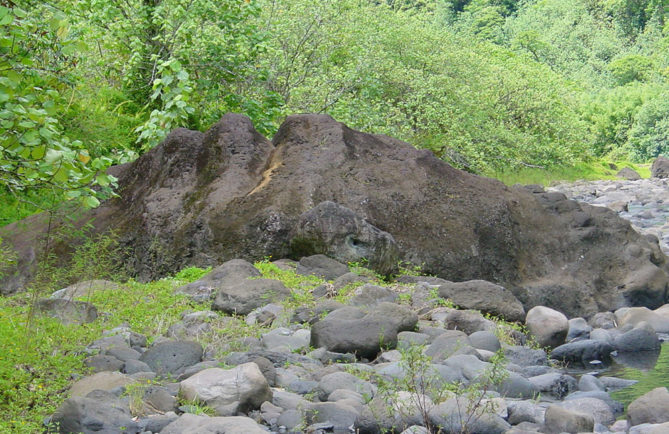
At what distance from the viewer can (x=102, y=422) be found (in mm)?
5156

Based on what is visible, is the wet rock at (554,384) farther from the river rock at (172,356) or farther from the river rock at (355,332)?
the river rock at (172,356)

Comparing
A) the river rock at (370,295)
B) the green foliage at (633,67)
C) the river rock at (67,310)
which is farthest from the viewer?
the green foliage at (633,67)

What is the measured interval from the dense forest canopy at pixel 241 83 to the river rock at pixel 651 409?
421 centimetres

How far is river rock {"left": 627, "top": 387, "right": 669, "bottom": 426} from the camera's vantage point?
230 inches

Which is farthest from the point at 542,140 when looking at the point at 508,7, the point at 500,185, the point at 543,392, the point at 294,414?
the point at 508,7

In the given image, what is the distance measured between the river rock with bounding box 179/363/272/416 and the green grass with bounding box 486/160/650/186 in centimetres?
1991

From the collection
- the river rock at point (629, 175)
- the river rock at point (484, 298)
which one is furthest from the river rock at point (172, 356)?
the river rock at point (629, 175)

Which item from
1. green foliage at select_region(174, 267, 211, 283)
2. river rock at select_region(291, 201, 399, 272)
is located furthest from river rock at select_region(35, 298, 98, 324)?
river rock at select_region(291, 201, 399, 272)

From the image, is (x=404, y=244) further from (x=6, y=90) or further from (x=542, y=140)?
(x=542, y=140)

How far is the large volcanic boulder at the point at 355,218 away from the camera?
10.6 meters

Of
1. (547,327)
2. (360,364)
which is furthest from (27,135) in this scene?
(547,327)

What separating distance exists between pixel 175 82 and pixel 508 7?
7257cm

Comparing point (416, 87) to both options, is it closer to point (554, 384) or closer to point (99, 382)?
point (554, 384)

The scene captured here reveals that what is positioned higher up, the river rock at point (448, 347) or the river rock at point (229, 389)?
the river rock at point (229, 389)
